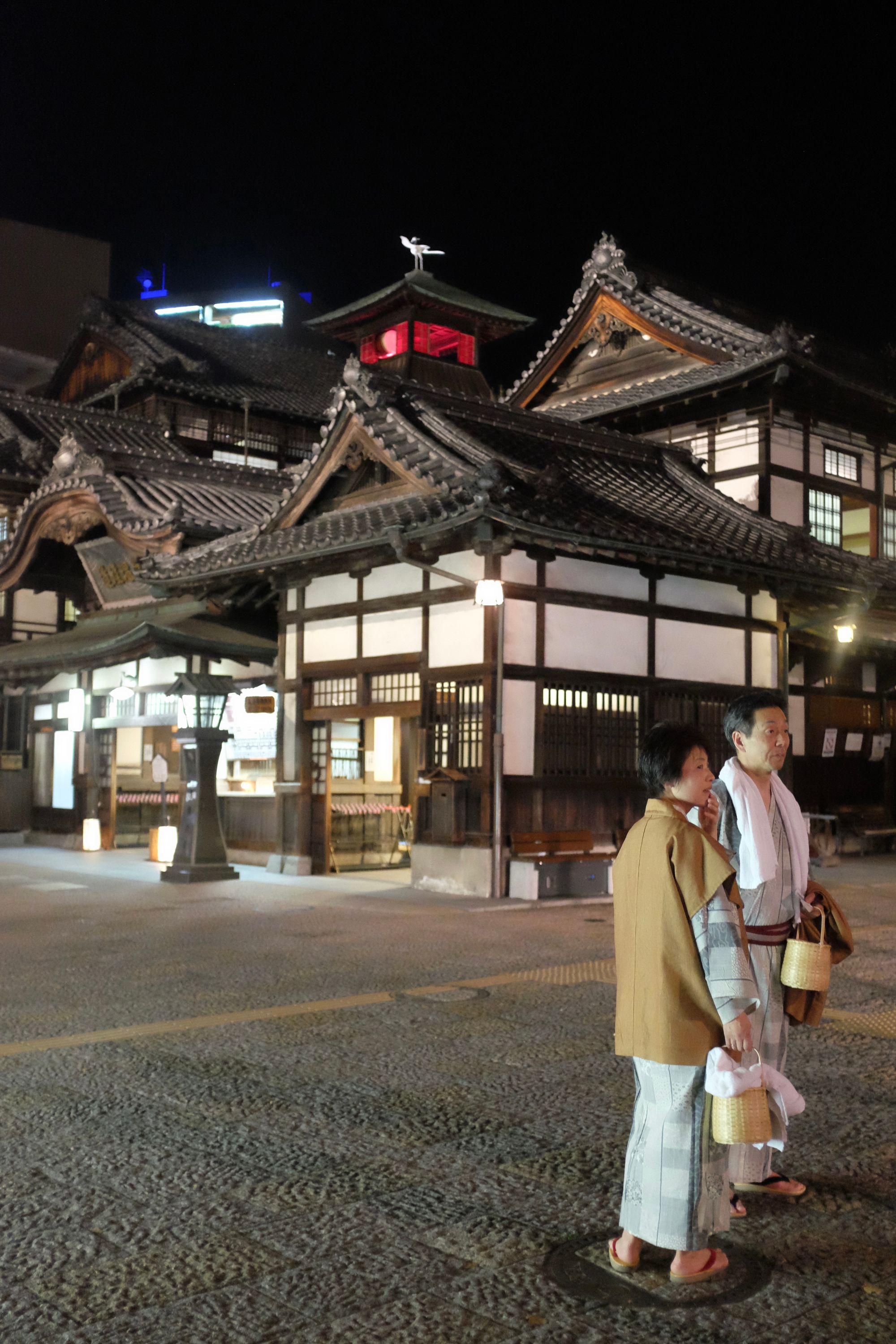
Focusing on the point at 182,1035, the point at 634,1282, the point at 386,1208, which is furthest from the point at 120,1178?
the point at 182,1035

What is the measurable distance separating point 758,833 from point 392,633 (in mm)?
12990

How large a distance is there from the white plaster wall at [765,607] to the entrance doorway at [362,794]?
642 cm

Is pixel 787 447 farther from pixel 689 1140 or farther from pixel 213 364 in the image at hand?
pixel 213 364

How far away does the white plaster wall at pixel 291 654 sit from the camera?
63.3 feet

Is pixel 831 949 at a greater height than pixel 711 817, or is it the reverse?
pixel 711 817

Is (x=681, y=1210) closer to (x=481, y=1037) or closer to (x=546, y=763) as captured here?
(x=481, y=1037)

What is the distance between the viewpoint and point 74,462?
24.2 m

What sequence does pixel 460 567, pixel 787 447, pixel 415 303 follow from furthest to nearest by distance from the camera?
1. pixel 415 303
2. pixel 787 447
3. pixel 460 567

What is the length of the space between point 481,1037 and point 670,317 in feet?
64.2

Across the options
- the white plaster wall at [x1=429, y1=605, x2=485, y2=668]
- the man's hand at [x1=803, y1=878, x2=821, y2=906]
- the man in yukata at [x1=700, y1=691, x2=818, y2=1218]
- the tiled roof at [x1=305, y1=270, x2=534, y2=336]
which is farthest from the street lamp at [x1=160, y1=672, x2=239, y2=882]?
the tiled roof at [x1=305, y1=270, x2=534, y2=336]

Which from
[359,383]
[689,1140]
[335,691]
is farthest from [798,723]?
[689,1140]

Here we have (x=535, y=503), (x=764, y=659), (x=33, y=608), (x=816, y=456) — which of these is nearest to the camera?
(x=535, y=503)

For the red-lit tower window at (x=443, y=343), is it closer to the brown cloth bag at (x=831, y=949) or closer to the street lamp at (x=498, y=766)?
the street lamp at (x=498, y=766)

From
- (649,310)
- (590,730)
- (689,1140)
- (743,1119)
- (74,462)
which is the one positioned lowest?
(689,1140)
